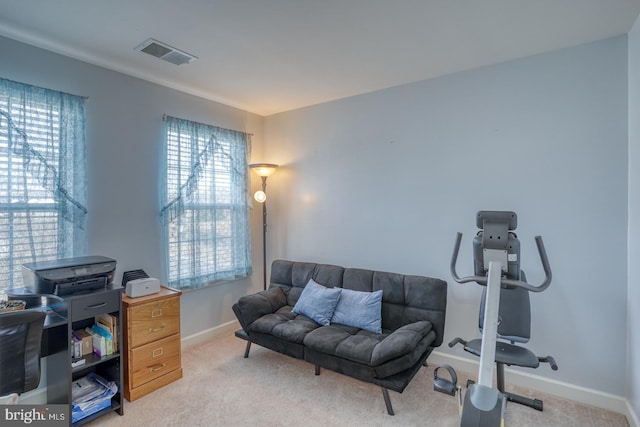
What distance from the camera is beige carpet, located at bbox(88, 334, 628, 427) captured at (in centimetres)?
211

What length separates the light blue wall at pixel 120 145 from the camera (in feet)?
7.68

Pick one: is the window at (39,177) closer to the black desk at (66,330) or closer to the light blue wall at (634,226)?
the black desk at (66,330)

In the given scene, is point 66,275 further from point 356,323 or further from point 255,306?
point 356,323

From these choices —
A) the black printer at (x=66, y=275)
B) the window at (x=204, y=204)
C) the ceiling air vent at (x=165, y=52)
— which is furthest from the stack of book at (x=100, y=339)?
the ceiling air vent at (x=165, y=52)

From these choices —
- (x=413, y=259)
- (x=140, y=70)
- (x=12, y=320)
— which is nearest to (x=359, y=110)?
(x=413, y=259)

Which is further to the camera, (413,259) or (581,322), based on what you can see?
(413,259)

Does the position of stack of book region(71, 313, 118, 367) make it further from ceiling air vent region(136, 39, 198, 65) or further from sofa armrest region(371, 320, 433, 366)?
ceiling air vent region(136, 39, 198, 65)

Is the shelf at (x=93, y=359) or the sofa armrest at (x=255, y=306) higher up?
the sofa armrest at (x=255, y=306)

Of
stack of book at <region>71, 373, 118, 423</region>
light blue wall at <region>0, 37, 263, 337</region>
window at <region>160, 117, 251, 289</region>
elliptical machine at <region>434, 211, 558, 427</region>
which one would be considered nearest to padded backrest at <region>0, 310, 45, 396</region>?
stack of book at <region>71, 373, 118, 423</region>

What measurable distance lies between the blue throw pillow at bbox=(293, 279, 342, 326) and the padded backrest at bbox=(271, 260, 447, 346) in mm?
166

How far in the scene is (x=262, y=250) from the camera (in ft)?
13.3

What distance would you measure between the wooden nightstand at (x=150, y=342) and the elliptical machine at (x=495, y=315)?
203 centimetres

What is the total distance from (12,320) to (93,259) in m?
0.73

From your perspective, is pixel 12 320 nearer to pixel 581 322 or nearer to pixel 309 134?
pixel 309 134
